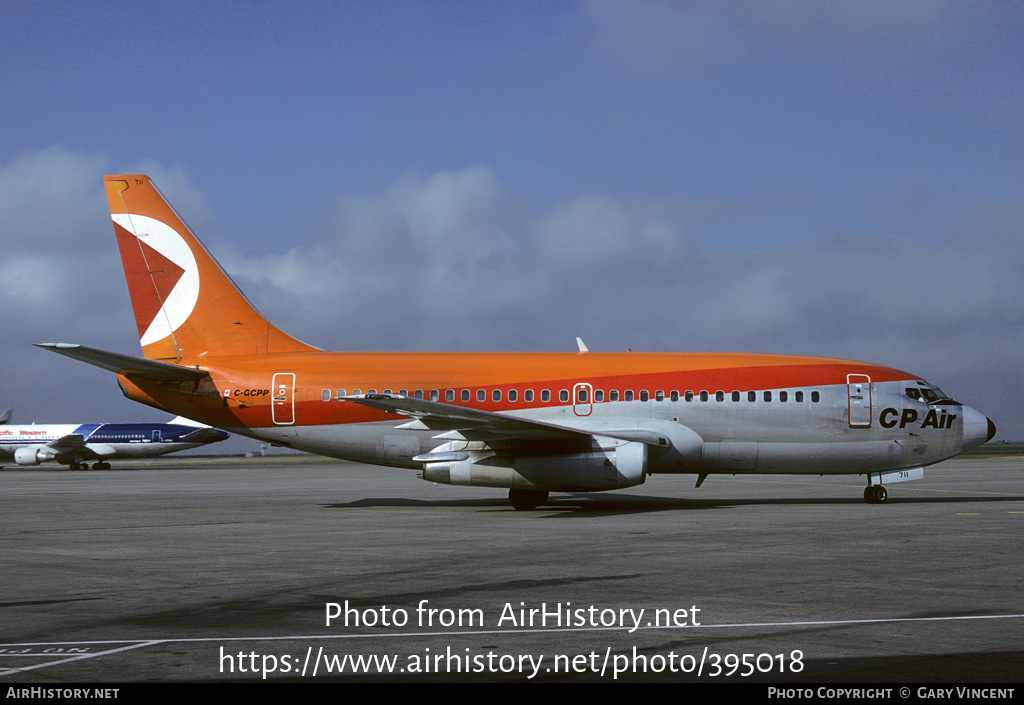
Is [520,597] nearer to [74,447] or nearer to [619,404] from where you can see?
[619,404]

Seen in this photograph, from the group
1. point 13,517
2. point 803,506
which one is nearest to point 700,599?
point 803,506

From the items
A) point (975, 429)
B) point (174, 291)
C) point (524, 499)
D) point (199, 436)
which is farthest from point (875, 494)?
point (199, 436)

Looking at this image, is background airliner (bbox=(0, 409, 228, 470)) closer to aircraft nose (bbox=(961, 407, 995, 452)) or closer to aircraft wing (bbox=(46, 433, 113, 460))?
aircraft wing (bbox=(46, 433, 113, 460))

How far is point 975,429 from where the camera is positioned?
25281 mm

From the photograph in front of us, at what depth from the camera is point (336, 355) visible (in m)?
26.1

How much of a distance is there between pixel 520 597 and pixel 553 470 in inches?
492

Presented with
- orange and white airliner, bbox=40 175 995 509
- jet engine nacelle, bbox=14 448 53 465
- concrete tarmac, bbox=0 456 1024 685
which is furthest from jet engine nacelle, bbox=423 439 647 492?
jet engine nacelle, bbox=14 448 53 465

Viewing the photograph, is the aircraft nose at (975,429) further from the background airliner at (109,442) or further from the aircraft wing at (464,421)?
the background airliner at (109,442)

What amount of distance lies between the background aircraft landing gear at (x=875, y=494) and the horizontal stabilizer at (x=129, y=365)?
58.0 feet

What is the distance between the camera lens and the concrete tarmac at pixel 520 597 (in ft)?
23.6

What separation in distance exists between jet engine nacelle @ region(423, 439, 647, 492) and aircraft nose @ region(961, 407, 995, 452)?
29.4ft

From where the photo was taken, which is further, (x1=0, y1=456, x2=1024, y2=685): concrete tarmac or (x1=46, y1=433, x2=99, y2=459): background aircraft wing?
(x1=46, y1=433, x2=99, y2=459): background aircraft wing

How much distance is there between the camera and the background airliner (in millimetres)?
70625

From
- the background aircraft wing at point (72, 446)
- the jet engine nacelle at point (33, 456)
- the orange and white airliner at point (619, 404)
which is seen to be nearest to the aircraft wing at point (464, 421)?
the orange and white airliner at point (619, 404)
